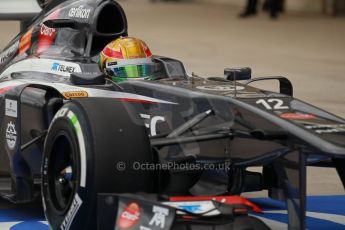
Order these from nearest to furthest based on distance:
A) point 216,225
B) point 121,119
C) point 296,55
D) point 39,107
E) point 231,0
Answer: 1. point 216,225
2. point 121,119
3. point 39,107
4. point 296,55
5. point 231,0

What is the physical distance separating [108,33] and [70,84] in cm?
91

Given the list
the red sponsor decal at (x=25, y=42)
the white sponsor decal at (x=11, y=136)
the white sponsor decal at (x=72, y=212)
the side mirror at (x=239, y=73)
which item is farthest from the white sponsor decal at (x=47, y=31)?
the white sponsor decal at (x=72, y=212)

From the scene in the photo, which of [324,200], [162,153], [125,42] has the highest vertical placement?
[125,42]

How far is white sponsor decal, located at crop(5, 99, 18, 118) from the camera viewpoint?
7.80 meters

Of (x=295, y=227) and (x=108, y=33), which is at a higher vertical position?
(x=108, y=33)

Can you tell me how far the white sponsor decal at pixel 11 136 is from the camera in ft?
25.6

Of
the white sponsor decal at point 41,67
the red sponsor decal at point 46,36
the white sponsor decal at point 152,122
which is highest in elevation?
the red sponsor decal at point 46,36

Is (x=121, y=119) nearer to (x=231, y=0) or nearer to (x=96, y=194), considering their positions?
(x=96, y=194)

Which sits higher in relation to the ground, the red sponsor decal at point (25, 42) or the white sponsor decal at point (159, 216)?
the red sponsor decal at point (25, 42)

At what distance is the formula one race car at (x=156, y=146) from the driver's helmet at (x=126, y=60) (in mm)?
90

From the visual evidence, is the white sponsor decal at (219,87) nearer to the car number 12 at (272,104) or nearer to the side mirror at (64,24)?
the car number 12 at (272,104)

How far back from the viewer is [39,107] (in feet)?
25.1

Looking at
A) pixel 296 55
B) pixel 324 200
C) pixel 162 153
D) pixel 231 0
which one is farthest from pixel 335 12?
pixel 162 153

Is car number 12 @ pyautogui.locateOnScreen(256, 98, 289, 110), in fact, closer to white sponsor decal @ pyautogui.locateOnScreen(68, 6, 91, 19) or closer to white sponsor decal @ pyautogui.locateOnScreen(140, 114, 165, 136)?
white sponsor decal @ pyautogui.locateOnScreen(140, 114, 165, 136)
